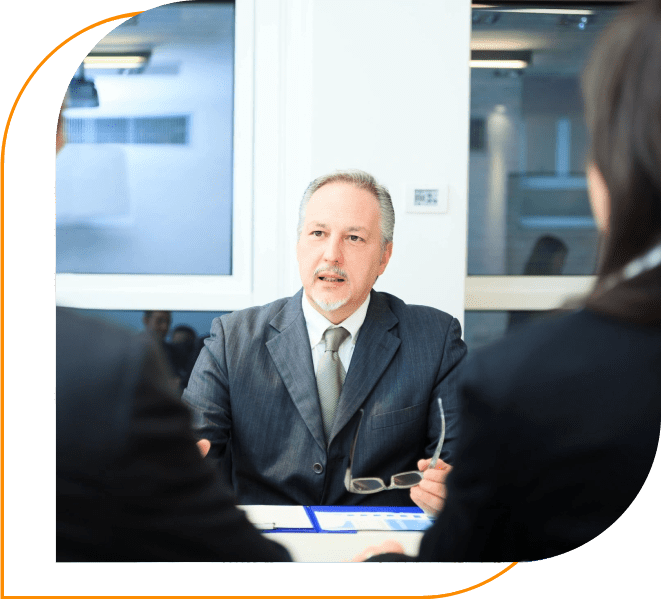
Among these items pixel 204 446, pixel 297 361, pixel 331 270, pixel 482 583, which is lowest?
pixel 482 583

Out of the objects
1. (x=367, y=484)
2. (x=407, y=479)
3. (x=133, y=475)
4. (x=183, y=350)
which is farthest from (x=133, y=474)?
(x=407, y=479)

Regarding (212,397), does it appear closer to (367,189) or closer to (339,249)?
(339,249)

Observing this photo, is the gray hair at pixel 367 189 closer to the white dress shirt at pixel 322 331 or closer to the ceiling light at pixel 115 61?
the white dress shirt at pixel 322 331

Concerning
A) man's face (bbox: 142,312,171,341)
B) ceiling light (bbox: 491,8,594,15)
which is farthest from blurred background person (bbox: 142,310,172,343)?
ceiling light (bbox: 491,8,594,15)

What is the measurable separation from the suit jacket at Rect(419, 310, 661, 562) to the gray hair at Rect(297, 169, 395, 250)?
40 centimetres

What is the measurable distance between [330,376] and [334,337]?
10 cm

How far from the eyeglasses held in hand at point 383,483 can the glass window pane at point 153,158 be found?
61 cm

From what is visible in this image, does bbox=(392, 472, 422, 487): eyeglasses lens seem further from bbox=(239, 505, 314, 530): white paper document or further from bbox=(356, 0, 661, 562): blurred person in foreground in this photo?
bbox=(239, 505, 314, 530): white paper document

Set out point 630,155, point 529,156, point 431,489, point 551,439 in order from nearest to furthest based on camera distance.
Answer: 1. point 630,155
2. point 551,439
3. point 431,489
4. point 529,156

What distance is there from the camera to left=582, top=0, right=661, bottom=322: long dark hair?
6.26 ft

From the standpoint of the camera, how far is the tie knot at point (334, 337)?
217 cm

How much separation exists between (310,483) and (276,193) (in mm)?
751

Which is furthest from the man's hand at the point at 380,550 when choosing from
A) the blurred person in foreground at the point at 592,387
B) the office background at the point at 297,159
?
the office background at the point at 297,159

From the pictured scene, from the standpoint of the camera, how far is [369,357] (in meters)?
2.17
